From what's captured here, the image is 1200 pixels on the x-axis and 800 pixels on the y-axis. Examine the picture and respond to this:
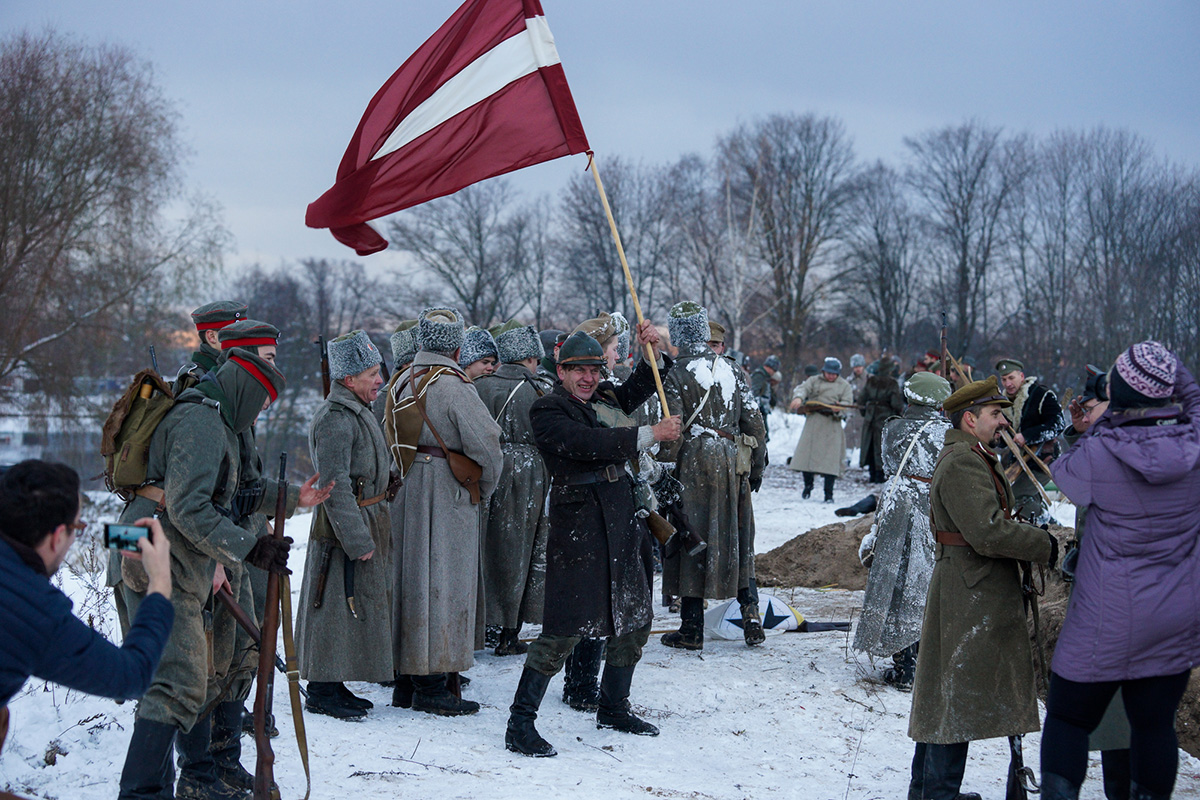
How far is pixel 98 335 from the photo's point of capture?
2308 centimetres

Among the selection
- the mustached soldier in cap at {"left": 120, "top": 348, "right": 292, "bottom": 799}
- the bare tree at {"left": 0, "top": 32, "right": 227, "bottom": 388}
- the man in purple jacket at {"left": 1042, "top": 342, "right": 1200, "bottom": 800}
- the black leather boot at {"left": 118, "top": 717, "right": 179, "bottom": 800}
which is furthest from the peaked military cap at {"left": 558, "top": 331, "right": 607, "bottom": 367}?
the bare tree at {"left": 0, "top": 32, "right": 227, "bottom": 388}

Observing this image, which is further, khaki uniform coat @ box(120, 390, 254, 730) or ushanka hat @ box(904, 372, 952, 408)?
ushanka hat @ box(904, 372, 952, 408)

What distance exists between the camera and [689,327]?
6387mm

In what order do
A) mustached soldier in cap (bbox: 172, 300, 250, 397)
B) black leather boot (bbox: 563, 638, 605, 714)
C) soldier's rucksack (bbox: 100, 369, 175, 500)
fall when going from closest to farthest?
soldier's rucksack (bbox: 100, 369, 175, 500), mustached soldier in cap (bbox: 172, 300, 250, 397), black leather boot (bbox: 563, 638, 605, 714)

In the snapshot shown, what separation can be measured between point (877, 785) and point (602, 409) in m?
2.21

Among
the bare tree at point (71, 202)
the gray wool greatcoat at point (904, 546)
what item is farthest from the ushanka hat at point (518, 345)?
the bare tree at point (71, 202)

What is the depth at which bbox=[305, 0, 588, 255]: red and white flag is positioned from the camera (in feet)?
16.4

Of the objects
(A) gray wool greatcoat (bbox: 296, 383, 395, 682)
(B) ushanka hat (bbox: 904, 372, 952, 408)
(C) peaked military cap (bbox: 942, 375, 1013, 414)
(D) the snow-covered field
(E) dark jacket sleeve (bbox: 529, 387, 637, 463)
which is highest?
(B) ushanka hat (bbox: 904, 372, 952, 408)

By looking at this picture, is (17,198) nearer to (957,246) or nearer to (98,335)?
(98,335)

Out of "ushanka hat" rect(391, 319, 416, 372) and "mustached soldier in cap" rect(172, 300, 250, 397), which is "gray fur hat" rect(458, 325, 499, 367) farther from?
"mustached soldier in cap" rect(172, 300, 250, 397)

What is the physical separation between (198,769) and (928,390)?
399cm

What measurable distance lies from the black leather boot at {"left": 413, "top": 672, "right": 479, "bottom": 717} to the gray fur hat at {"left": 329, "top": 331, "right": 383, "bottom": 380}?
1.63 meters

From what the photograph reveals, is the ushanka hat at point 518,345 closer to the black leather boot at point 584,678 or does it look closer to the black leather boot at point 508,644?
the black leather boot at point 508,644

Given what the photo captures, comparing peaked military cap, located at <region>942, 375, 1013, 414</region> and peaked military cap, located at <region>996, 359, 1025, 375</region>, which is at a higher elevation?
peaked military cap, located at <region>996, 359, 1025, 375</region>
